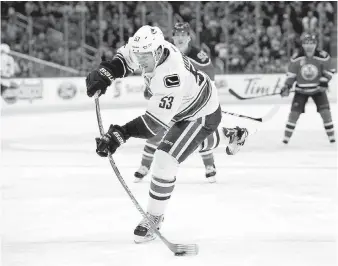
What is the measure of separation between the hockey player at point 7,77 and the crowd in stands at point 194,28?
2.95 feet

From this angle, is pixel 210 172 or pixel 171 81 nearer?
pixel 171 81

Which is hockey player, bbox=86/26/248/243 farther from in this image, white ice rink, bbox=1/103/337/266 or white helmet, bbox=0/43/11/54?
white helmet, bbox=0/43/11/54

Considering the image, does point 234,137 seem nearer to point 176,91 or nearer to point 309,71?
point 176,91

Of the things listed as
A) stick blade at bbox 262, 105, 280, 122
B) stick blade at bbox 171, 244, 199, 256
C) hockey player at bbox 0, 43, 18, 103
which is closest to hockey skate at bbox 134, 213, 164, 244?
stick blade at bbox 171, 244, 199, 256

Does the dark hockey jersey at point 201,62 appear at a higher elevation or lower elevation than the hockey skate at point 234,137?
higher

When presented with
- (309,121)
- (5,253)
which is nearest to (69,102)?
(309,121)

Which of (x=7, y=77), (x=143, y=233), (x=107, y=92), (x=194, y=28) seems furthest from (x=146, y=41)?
(x=194, y=28)

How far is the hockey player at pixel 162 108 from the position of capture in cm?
311

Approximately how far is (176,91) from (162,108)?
0.31ft

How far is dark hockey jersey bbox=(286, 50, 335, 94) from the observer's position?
7.18 m

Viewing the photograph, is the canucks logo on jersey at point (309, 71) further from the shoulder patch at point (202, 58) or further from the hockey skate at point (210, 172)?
the hockey skate at point (210, 172)

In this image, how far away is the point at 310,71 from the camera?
23.7 ft

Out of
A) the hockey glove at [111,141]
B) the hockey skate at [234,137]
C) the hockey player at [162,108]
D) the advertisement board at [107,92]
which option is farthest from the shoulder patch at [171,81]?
the advertisement board at [107,92]

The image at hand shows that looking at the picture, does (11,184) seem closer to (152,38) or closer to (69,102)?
(152,38)
